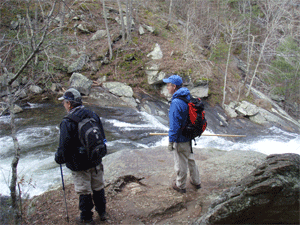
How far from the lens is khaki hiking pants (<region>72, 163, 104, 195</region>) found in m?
3.06

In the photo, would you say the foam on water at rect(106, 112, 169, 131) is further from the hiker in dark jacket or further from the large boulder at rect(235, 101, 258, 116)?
the hiker in dark jacket

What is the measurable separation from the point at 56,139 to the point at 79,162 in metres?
6.36

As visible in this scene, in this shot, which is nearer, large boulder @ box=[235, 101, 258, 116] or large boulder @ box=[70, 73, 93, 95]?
large boulder @ box=[70, 73, 93, 95]

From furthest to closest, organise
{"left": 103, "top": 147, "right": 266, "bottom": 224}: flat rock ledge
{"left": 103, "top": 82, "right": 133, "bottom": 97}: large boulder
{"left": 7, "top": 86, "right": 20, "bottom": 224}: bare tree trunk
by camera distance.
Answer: {"left": 103, "top": 82, "right": 133, "bottom": 97}: large boulder
{"left": 103, "top": 147, "right": 266, "bottom": 224}: flat rock ledge
{"left": 7, "top": 86, "right": 20, "bottom": 224}: bare tree trunk

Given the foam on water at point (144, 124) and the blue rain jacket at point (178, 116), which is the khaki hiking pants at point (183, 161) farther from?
the foam on water at point (144, 124)

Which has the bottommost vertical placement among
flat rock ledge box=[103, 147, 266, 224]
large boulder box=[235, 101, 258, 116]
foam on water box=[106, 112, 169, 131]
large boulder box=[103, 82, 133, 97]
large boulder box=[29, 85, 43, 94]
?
large boulder box=[235, 101, 258, 116]

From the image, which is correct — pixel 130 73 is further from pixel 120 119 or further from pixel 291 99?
pixel 291 99

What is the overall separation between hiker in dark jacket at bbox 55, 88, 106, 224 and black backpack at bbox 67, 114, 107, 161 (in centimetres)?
5

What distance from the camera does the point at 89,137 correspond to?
9.39ft

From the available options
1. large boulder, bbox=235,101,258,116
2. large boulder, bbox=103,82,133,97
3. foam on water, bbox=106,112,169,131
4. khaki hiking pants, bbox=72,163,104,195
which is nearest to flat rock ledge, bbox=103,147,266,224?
khaki hiking pants, bbox=72,163,104,195

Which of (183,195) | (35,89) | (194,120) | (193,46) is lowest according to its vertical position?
(35,89)

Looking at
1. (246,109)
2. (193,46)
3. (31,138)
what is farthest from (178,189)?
(193,46)

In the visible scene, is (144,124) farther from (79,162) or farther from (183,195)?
(79,162)

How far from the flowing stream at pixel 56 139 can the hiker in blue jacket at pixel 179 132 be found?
3.33 m
